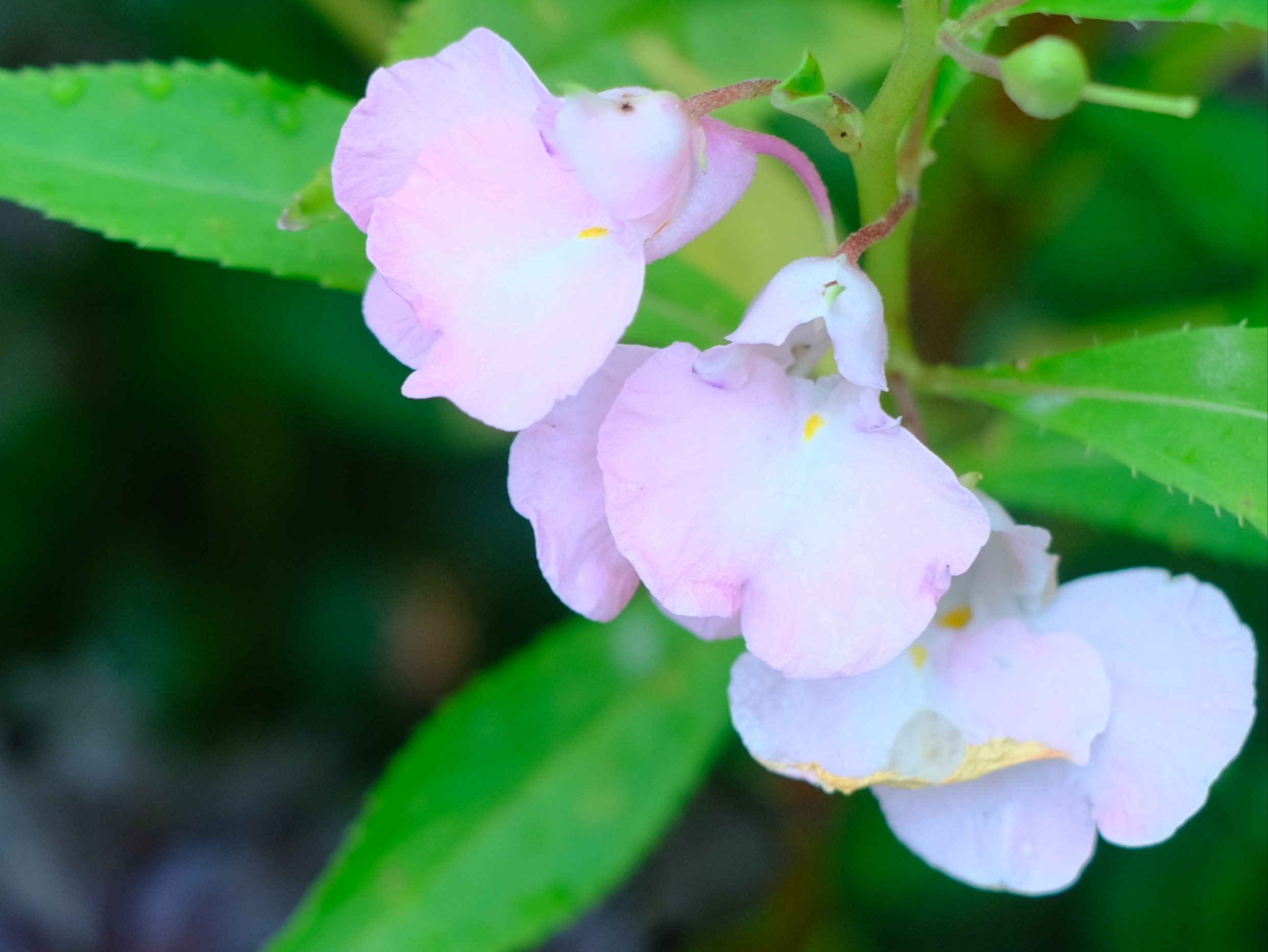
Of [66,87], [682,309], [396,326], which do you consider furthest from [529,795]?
[66,87]

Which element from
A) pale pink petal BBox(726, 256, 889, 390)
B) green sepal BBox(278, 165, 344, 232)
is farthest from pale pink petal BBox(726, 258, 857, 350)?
green sepal BBox(278, 165, 344, 232)

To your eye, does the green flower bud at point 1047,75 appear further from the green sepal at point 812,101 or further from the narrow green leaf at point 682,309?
the narrow green leaf at point 682,309

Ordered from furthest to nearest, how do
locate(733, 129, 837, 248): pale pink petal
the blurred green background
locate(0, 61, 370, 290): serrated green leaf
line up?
the blurred green background
locate(0, 61, 370, 290): serrated green leaf
locate(733, 129, 837, 248): pale pink petal

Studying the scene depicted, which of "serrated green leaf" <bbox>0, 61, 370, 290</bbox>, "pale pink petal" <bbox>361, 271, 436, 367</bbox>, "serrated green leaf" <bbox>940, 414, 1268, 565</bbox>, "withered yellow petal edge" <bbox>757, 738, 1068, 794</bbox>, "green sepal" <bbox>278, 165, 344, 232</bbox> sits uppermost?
"green sepal" <bbox>278, 165, 344, 232</bbox>

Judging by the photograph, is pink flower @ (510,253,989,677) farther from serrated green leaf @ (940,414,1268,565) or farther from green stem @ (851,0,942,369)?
serrated green leaf @ (940,414,1268,565)

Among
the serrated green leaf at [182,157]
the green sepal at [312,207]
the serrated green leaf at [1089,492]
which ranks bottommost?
the serrated green leaf at [1089,492]

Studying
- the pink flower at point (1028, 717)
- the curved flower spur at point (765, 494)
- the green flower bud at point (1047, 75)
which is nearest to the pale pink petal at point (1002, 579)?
the pink flower at point (1028, 717)
